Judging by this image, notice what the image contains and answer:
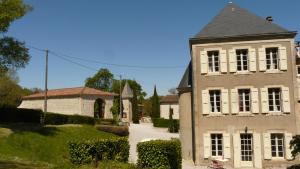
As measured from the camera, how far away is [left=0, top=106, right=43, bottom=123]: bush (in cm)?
2602

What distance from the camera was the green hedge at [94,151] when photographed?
13914 millimetres

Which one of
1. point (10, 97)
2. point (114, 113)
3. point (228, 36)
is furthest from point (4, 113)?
point (10, 97)

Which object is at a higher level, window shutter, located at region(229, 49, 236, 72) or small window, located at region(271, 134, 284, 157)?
window shutter, located at region(229, 49, 236, 72)

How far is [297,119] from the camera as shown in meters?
21.0

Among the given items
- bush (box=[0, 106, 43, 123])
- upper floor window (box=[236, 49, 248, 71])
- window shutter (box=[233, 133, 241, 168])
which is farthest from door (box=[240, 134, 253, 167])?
bush (box=[0, 106, 43, 123])

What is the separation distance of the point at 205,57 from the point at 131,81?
59128 mm

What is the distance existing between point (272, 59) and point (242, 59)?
76.7 inches

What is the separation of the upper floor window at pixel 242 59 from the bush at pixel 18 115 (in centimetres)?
1732

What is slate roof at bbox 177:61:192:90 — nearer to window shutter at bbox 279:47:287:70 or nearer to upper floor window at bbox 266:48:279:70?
upper floor window at bbox 266:48:279:70

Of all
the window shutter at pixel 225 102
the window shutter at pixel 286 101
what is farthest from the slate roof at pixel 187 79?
the window shutter at pixel 286 101

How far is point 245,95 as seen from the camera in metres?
22.0

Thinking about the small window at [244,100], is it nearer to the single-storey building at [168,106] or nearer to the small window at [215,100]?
the small window at [215,100]

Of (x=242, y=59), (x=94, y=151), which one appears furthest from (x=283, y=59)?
(x=94, y=151)

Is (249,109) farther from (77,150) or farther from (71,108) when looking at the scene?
(71,108)
